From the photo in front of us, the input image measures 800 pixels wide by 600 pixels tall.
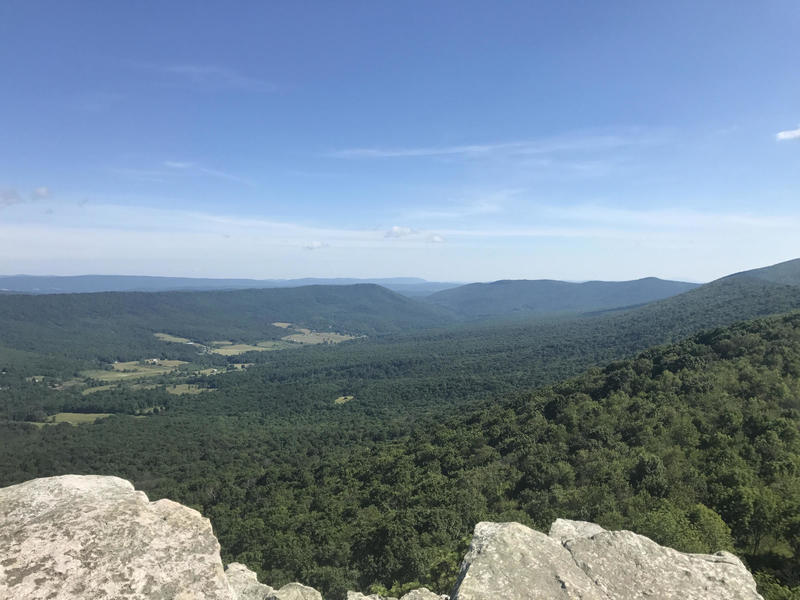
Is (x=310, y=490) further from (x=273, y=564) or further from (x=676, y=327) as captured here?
(x=676, y=327)

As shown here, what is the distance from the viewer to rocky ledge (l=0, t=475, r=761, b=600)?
24.8ft

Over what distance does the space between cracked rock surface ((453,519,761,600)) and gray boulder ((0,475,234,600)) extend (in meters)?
6.02

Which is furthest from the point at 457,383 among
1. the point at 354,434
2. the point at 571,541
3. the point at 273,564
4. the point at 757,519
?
the point at 571,541

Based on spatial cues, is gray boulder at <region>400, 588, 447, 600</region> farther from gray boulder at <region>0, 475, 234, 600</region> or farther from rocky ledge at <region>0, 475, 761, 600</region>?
gray boulder at <region>0, 475, 234, 600</region>

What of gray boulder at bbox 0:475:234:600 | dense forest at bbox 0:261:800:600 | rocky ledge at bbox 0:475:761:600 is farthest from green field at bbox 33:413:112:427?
rocky ledge at bbox 0:475:761:600

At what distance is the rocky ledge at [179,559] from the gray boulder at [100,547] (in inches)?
0.7

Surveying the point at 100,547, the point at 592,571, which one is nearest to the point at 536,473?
the point at 592,571

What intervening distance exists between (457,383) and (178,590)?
6456 inches

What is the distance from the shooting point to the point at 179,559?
840cm

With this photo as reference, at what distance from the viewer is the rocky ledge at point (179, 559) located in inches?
298

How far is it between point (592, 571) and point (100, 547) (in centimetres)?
1122

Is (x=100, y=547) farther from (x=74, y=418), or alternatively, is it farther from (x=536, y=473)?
(x=74, y=418)

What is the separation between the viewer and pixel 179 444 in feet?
423

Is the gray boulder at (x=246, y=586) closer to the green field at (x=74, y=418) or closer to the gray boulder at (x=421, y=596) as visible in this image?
the gray boulder at (x=421, y=596)
